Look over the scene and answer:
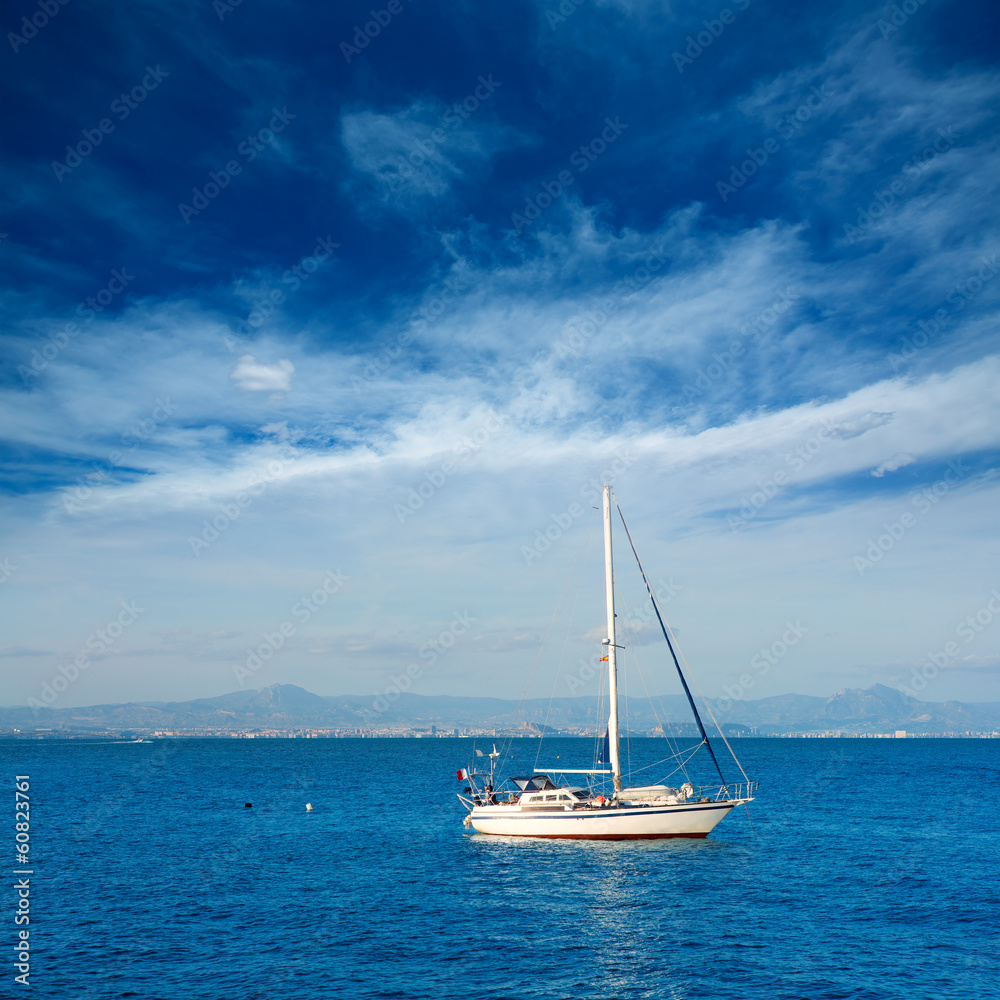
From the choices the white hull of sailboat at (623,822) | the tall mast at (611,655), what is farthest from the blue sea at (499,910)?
the tall mast at (611,655)

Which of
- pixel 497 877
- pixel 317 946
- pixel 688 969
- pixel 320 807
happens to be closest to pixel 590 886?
pixel 497 877

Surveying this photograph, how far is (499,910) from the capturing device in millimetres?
36719

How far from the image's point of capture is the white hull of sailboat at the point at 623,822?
51000 millimetres

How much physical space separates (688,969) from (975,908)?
62.4 feet

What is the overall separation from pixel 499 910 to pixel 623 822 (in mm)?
16994

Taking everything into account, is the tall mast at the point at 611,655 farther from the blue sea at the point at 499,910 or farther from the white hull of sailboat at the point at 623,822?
the blue sea at the point at 499,910

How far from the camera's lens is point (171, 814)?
73.9 meters

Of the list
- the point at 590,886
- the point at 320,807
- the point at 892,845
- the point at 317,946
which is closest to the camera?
the point at 317,946

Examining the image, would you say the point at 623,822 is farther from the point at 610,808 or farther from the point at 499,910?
the point at 499,910

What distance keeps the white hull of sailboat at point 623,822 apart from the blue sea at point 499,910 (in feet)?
3.89

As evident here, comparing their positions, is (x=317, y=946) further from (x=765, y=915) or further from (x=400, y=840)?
(x=400, y=840)

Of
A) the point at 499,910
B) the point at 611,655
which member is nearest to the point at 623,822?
the point at 611,655

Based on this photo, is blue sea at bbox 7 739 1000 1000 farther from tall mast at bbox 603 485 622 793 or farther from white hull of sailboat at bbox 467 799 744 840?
tall mast at bbox 603 485 622 793

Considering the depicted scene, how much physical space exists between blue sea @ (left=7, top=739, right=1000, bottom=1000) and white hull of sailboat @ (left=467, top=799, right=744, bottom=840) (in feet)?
3.89
